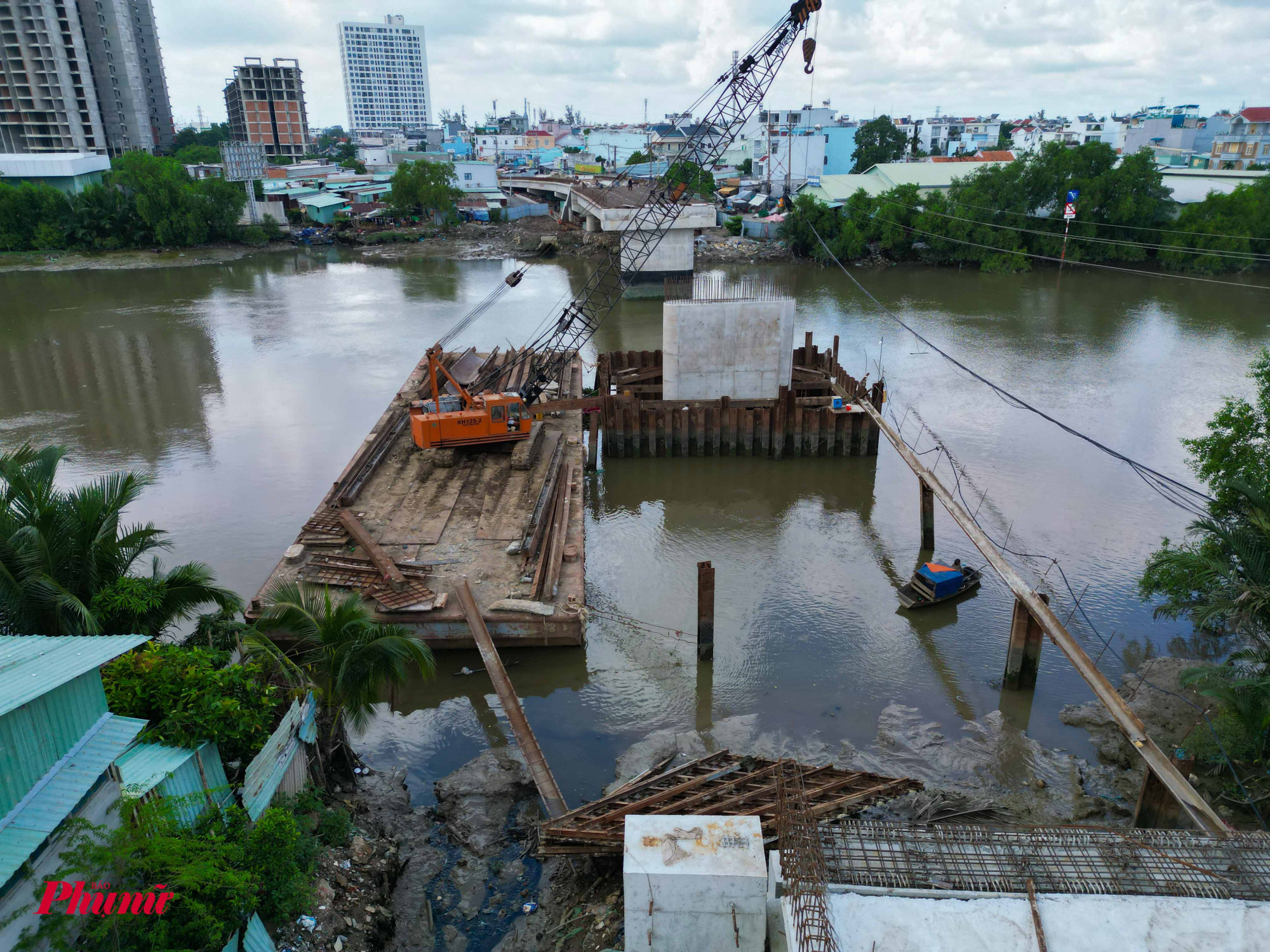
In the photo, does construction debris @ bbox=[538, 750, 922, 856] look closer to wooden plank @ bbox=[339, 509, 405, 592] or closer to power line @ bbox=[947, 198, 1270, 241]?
wooden plank @ bbox=[339, 509, 405, 592]

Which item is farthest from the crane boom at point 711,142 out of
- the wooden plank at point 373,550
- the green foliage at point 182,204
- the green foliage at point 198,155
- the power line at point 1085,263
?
the green foliage at point 198,155

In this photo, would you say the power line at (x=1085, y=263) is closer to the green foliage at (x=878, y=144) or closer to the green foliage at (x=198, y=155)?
the green foliage at (x=878, y=144)

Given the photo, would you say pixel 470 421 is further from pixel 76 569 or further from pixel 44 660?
pixel 44 660

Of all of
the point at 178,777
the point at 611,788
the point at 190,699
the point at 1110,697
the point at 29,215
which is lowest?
the point at 611,788

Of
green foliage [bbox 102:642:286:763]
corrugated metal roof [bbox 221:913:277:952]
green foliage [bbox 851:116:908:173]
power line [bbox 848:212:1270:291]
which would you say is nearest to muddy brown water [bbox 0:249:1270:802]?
power line [bbox 848:212:1270:291]

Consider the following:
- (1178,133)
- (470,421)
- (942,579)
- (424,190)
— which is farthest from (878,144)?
(942,579)

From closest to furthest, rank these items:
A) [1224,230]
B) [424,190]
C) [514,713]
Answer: [514,713], [1224,230], [424,190]
